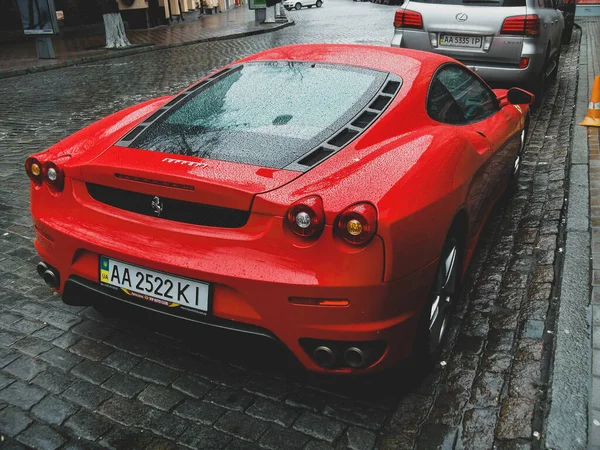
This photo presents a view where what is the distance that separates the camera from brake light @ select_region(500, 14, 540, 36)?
25.8 ft

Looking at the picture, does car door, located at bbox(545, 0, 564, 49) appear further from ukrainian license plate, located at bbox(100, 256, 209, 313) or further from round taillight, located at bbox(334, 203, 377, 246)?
ukrainian license plate, located at bbox(100, 256, 209, 313)

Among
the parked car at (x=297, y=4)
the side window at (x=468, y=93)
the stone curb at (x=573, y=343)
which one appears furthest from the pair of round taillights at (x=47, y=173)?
the parked car at (x=297, y=4)

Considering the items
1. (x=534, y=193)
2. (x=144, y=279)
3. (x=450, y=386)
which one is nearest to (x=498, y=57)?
(x=534, y=193)

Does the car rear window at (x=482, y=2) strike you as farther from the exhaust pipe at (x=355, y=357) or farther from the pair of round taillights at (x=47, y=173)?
the exhaust pipe at (x=355, y=357)

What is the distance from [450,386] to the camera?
9.88 ft

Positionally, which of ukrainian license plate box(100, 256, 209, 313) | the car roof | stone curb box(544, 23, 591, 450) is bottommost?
stone curb box(544, 23, 591, 450)

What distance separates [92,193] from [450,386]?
1.88 m

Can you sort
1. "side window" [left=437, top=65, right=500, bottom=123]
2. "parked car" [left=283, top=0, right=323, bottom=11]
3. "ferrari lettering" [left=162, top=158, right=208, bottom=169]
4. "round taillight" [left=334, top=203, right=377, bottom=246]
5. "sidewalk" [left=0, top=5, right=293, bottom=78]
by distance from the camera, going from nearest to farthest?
"round taillight" [left=334, top=203, right=377, bottom=246]
"ferrari lettering" [left=162, top=158, right=208, bottom=169]
"side window" [left=437, top=65, right=500, bottom=123]
"sidewalk" [left=0, top=5, right=293, bottom=78]
"parked car" [left=283, top=0, right=323, bottom=11]

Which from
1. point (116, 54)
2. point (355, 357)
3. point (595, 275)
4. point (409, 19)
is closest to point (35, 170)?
point (355, 357)

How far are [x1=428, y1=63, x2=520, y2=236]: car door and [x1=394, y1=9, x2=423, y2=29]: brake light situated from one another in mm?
4226

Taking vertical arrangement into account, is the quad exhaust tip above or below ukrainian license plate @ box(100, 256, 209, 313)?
below

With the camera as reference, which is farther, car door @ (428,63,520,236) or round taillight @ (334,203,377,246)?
car door @ (428,63,520,236)

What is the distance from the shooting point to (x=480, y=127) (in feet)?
13.0

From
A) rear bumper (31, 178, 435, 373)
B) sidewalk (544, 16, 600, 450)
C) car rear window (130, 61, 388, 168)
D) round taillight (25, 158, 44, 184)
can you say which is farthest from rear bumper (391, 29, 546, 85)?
round taillight (25, 158, 44, 184)
